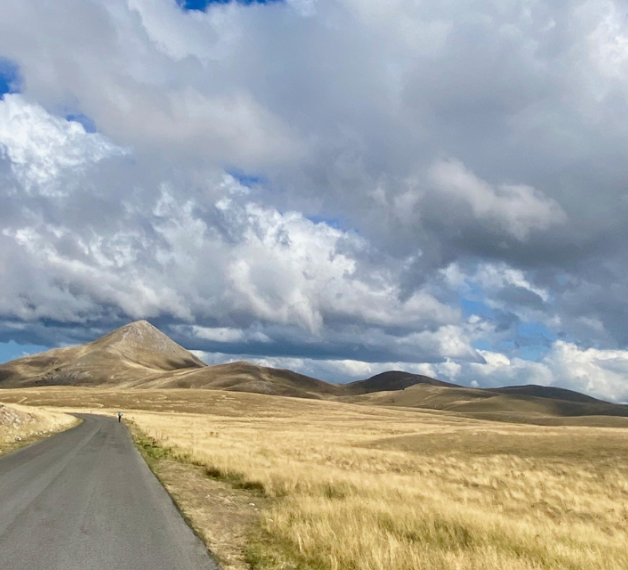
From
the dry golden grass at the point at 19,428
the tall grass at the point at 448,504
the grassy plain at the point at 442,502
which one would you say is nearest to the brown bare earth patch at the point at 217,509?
the grassy plain at the point at 442,502

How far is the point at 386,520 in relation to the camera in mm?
13336

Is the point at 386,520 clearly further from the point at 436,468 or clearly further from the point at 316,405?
the point at 316,405

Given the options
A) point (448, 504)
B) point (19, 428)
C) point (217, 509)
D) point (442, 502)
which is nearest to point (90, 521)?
point (217, 509)

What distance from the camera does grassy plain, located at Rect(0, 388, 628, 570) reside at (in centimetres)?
1037

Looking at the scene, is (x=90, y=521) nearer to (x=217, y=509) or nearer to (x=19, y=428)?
(x=217, y=509)

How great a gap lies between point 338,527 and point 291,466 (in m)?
13.5

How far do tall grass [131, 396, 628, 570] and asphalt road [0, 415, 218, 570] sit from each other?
1840 mm

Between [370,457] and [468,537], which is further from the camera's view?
[370,457]

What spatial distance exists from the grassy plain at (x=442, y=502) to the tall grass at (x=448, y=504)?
0.05m

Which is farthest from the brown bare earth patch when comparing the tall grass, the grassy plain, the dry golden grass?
the dry golden grass

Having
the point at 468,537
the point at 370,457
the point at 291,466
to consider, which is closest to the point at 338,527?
the point at 468,537

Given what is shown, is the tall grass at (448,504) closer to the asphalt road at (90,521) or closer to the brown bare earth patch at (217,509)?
the brown bare earth patch at (217,509)

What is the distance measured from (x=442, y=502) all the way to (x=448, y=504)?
1.71 feet

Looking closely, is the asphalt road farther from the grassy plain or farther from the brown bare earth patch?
the grassy plain
